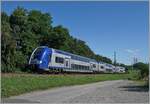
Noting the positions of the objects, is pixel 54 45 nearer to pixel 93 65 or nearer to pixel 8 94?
pixel 93 65

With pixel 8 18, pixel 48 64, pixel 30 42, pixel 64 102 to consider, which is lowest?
pixel 64 102

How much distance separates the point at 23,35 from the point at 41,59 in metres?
24.3

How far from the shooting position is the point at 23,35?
65062mm

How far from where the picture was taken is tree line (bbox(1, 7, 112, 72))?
49500mm

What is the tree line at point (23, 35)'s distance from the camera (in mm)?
49500

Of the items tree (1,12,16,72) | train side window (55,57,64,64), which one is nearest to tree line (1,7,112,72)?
tree (1,12,16,72)

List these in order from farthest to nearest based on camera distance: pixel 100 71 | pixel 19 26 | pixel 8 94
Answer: pixel 100 71
pixel 19 26
pixel 8 94

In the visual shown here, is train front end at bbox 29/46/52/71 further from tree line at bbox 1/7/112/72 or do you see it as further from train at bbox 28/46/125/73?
tree line at bbox 1/7/112/72

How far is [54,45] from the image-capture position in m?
87.4

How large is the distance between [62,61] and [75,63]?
7843 millimetres

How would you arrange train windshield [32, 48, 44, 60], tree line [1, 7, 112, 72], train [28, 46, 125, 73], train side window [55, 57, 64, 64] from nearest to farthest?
train [28, 46, 125, 73] → train windshield [32, 48, 44, 60] → train side window [55, 57, 64, 64] → tree line [1, 7, 112, 72]

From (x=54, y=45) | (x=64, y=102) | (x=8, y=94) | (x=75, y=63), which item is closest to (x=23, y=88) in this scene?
(x=8, y=94)

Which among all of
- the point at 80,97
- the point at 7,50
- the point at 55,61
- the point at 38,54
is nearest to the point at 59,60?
the point at 55,61

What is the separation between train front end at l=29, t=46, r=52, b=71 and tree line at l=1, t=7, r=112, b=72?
5513mm
